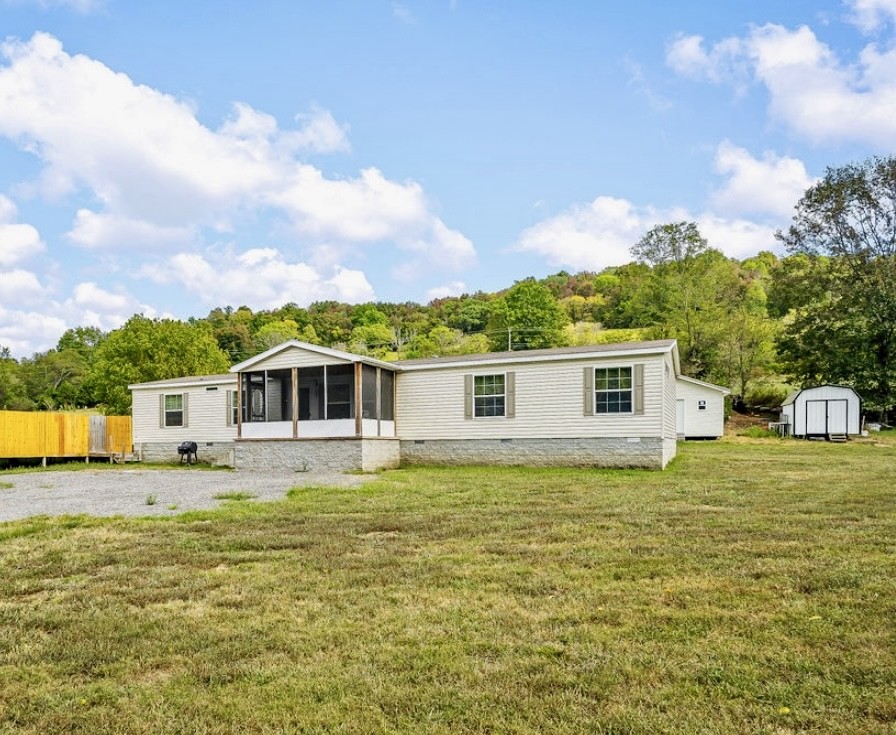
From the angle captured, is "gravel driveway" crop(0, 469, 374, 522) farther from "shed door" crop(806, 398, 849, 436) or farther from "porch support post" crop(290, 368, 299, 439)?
"shed door" crop(806, 398, 849, 436)

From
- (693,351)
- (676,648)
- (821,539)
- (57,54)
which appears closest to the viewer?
(676,648)

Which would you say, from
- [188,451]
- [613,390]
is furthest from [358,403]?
[188,451]

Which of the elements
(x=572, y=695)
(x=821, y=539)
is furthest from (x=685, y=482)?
(x=572, y=695)

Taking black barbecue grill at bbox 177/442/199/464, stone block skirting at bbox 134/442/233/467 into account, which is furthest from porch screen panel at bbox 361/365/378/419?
black barbecue grill at bbox 177/442/199/464

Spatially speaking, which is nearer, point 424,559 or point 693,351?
point 424,559

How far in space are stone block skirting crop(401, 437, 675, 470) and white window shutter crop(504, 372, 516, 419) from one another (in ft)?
2.27

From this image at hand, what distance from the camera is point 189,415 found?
2023 centimetres

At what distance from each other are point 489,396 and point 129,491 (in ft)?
27.2

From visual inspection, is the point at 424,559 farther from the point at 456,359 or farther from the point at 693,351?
the point at 693,351

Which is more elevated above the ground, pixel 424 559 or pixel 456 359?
pixel 456 359

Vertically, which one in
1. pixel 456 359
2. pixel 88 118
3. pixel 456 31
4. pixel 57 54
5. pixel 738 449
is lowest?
pixel 738 449

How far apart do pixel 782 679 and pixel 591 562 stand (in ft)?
7.26

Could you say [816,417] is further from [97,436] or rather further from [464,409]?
[97,436]

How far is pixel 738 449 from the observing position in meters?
18.5
